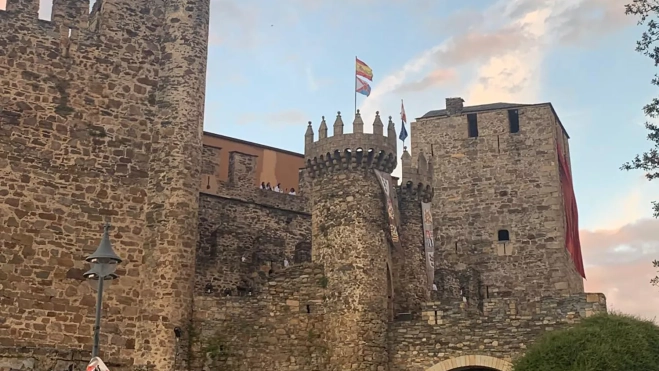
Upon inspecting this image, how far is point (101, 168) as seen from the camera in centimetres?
2038

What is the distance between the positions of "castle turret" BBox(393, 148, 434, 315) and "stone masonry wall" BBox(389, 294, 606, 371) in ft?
4.94

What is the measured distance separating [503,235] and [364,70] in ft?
31.9

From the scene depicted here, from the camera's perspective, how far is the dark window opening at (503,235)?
31062 mm

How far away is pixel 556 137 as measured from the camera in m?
32.2

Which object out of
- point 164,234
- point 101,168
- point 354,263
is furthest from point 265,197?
point 101,168

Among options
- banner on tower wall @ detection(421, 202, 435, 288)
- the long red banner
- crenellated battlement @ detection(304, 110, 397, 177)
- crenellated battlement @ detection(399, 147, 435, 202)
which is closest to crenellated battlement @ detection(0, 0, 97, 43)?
crenellated battlement @ detection(304, 110, 397, 177)

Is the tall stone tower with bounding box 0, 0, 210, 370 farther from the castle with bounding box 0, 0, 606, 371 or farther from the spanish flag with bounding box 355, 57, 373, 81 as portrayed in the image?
the spanish flag with bounding box 355, 57, 373, 81

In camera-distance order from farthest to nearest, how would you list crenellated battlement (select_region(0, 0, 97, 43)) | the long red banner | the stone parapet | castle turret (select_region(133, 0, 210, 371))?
the long red banner, the stone parapet, crenellated battlement (select_region(0, 0, 97, 43)), castle turret (select_region(133, 0, 210, 371))

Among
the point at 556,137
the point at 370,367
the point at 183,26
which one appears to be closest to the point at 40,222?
the point at 183,26

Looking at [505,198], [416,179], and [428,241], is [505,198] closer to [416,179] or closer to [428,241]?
[416,179]

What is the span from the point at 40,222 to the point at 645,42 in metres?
13.3

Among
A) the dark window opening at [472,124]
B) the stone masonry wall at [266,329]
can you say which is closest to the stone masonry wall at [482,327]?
the stone masonry wall at [266,329]

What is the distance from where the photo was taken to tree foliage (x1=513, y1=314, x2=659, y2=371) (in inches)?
639

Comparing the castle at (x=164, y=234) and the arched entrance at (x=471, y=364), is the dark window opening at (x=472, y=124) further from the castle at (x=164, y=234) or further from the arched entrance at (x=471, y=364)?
the arched entrance at (x=471, y=364)
